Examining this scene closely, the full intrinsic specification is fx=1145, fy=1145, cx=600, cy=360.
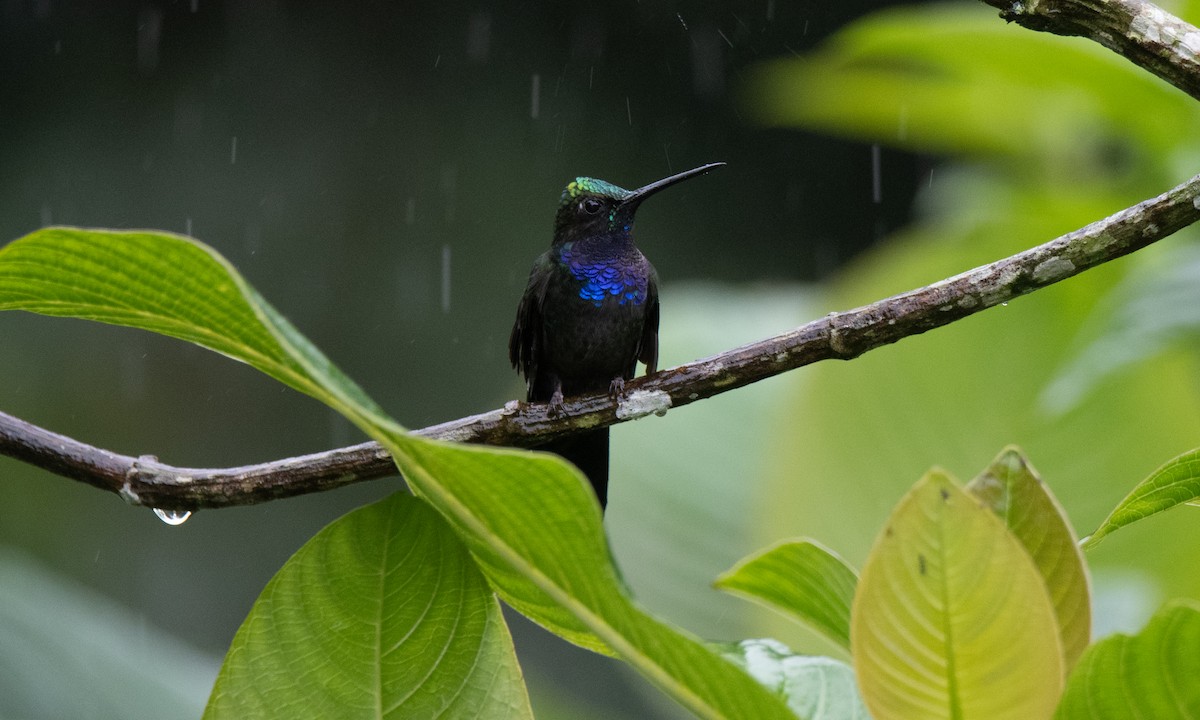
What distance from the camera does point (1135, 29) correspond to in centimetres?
108

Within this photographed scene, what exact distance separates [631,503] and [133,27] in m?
5.98

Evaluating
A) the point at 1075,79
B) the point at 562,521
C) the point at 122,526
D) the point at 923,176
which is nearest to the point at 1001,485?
the point at 562,521

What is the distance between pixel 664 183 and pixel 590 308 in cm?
37

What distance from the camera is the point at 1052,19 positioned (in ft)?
3.65

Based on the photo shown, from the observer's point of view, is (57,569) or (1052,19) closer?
(1052,19)

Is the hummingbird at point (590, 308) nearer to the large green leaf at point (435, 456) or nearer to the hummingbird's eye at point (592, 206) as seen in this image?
the hummingbird's eye at point (592, 206)

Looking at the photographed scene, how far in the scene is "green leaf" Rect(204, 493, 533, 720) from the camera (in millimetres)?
943

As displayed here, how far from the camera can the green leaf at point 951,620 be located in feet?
2.30

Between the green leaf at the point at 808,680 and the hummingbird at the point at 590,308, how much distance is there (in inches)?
69.2

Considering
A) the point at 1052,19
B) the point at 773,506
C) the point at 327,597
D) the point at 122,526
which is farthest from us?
the point at 122,526

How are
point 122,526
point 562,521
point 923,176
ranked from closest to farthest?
point 562,521 → point 122,526 → point 923,176

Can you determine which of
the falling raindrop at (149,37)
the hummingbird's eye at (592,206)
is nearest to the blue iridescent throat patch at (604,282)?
the hummingbird's eye at (592,206)

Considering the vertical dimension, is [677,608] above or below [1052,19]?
below

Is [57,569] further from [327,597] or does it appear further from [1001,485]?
[1001,485]
